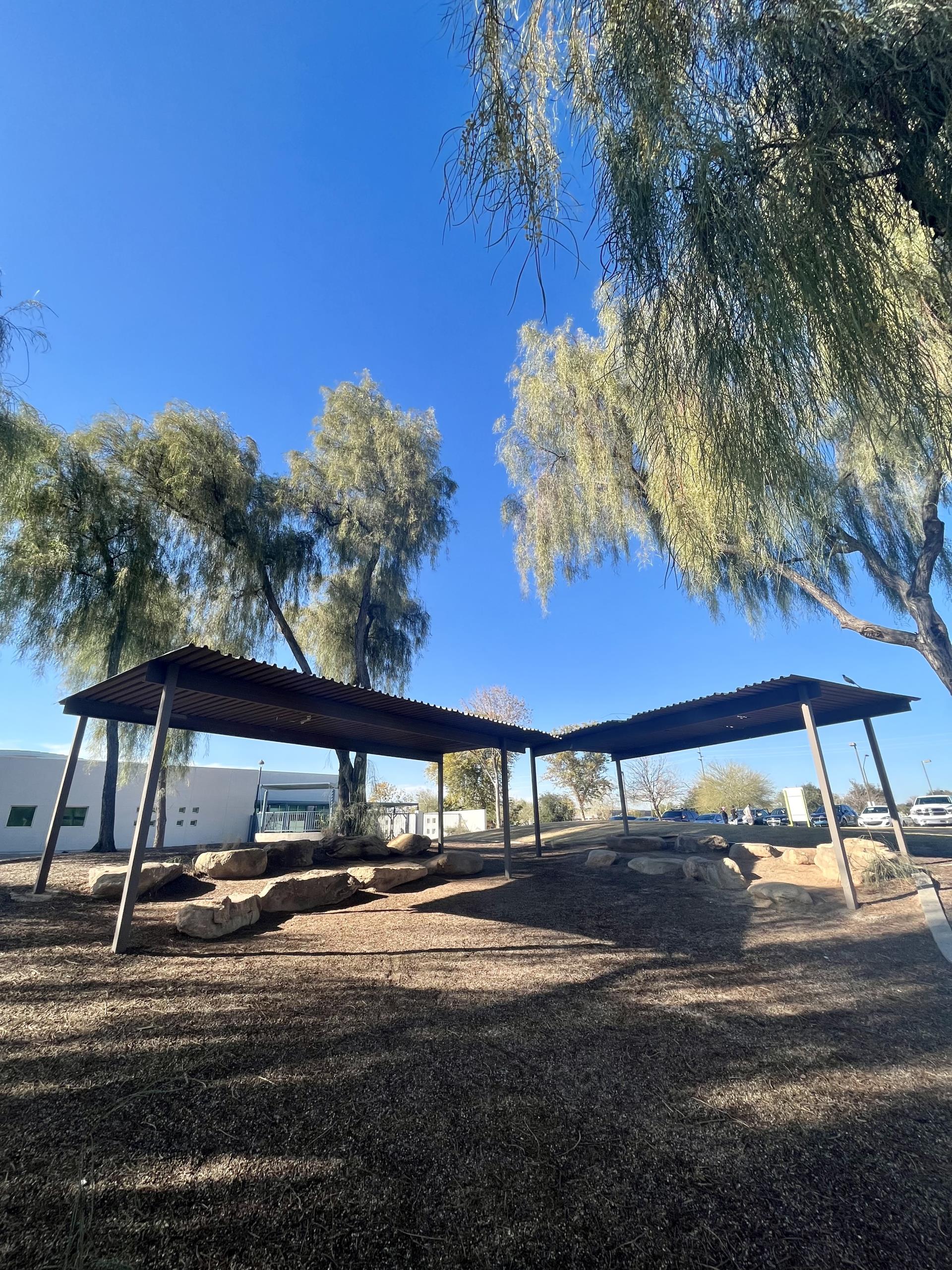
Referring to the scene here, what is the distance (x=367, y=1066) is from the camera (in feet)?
8.24

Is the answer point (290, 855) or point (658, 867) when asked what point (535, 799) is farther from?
point (290, 855)

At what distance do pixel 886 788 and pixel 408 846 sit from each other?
25.9ft

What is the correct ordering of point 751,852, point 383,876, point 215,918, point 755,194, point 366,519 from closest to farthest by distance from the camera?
point 755,194
point 215,918
point 383,876
point 751,852
point 366,519

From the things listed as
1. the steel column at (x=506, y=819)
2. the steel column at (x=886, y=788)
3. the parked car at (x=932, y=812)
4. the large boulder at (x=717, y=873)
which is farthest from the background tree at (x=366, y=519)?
the parked car at (x=932, y=812)

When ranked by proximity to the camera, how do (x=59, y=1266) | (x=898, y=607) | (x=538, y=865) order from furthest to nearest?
1. (x=538, y=865)
2. (x=898, y=607)
3. (x=59, y=1266)

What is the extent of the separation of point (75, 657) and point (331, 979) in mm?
9428

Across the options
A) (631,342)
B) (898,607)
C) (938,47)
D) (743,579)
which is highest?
(743,579)

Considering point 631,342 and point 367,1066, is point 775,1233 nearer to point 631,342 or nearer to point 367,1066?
point 367,1066

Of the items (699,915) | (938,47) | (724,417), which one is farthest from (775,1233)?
(699,915)

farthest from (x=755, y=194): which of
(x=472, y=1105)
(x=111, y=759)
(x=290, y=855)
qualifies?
(x=111, y=759)

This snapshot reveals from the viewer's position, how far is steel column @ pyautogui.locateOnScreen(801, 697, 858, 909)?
5645 mm

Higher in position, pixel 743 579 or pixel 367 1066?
pixel 743 579

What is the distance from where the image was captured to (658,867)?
759 cm

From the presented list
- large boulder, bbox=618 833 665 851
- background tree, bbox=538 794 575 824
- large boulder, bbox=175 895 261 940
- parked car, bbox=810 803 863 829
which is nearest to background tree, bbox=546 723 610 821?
background tree, bbox=538 794 575 824
